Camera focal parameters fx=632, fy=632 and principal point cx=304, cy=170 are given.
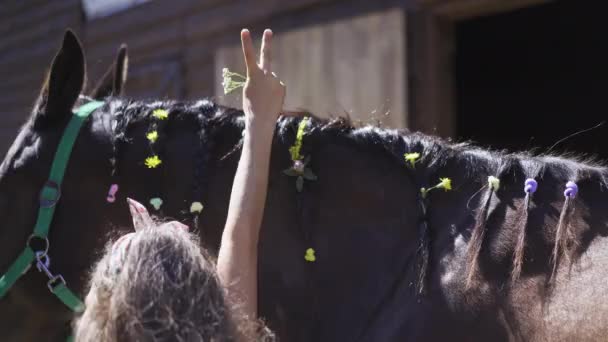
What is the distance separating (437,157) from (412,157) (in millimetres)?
60

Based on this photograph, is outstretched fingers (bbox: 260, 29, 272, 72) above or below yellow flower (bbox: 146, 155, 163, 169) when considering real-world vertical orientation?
above

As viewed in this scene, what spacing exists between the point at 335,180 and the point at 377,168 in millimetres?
110

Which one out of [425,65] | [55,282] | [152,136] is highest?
[425,65]

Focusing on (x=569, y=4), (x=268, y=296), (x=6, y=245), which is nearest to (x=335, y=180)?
(x=268, y=296)

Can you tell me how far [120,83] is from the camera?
2.11 m

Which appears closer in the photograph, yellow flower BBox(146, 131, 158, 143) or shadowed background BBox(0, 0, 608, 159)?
yellow flower BBox(146, 131, 158, 143)

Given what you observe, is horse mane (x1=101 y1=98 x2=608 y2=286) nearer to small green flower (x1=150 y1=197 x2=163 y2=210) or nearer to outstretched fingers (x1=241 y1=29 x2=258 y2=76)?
small green flower (x1=150 y1=197 x2=163 y2=210)

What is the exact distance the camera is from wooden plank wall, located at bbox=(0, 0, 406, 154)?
356 cm

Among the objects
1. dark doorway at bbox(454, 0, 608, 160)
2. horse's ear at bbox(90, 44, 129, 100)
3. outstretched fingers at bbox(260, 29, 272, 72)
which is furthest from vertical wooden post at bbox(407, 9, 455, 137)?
outstretched fingers at bbox(260, 29, 272, 72)

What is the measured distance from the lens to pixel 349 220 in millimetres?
1572

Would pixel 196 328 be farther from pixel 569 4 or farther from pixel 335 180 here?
pixel 569 4

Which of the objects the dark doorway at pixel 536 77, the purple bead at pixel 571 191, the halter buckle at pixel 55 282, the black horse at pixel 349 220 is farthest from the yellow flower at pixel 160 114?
the dark doorway at pixel 536 77

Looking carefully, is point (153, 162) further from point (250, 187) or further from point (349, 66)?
point (349, 66)

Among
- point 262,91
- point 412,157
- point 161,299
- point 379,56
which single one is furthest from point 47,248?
point 379,56
